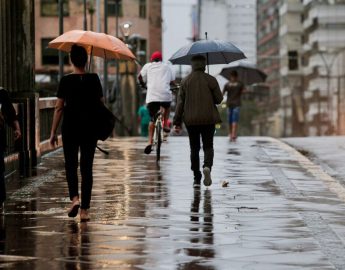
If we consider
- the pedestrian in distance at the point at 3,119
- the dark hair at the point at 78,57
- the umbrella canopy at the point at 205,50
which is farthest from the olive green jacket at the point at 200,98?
the dark hair at the point at 78,57

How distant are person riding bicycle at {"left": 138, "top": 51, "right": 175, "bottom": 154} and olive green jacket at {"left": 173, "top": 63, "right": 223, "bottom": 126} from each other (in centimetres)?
514

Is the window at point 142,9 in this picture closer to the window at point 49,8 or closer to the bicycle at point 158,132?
the window at point 49,8

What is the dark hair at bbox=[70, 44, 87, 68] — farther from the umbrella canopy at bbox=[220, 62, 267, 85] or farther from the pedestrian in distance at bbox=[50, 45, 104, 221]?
the umbrella canopy at bbox=[220, 62, 267, 85]

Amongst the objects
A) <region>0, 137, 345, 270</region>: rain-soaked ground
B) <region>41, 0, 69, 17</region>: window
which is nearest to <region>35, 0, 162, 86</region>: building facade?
Answer: <region>41, 0, 69, 17</region>: window

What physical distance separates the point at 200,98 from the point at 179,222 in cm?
466

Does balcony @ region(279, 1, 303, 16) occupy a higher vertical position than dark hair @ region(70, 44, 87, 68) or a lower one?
higher

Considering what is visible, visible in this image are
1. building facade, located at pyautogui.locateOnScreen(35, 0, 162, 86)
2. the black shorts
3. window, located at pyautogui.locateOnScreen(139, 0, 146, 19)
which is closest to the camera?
the black shorts

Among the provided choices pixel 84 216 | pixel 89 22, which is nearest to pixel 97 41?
pixel 84 216

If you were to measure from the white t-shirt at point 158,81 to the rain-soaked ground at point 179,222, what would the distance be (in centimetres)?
217

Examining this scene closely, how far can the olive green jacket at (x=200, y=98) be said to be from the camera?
52.4 ft

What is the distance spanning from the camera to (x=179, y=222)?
455 inches

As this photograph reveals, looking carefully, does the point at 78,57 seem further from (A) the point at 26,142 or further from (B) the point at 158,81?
(B) the point at 158,81

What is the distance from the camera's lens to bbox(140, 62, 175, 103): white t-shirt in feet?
69.9

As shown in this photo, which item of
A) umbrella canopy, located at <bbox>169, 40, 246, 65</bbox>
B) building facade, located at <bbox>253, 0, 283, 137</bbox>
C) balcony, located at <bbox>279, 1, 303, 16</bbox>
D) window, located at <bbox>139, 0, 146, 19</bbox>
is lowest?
building facade, located at <bbox>253, 0, 283, 137</bbox>
